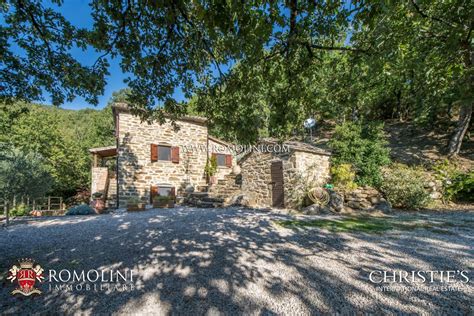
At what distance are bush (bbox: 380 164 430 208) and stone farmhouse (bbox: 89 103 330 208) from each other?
2.27m

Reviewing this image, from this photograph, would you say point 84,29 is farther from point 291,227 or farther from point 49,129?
point 49,129

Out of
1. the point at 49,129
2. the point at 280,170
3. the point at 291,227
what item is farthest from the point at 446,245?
the point at 49,129

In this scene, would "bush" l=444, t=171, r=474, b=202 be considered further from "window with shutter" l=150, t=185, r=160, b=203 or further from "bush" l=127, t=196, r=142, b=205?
"bush" l=127, t=196, r=142, b=205

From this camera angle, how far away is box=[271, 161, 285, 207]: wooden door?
27.3 feet

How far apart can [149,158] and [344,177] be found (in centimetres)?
1017

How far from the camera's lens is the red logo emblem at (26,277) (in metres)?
2.21

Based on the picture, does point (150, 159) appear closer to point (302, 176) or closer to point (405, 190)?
point (302, 176)

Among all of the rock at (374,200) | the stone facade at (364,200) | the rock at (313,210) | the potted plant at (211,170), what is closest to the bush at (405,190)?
the stone facade at (364,200)

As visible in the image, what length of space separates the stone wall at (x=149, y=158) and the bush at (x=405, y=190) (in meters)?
9.67

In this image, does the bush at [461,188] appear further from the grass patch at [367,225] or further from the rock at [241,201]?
the rock at [241,201]

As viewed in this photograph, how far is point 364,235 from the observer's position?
12.8 feet

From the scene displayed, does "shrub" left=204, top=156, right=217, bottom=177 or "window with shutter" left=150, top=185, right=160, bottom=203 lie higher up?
"shrub" left=204, top=156, right=217, bottom=177

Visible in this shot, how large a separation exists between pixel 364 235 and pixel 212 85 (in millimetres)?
4294

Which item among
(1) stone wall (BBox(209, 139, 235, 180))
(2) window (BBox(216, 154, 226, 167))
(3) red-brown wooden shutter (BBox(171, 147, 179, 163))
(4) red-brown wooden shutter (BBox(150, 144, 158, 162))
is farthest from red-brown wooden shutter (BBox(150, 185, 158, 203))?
(2) window (BBox(216, 154, 226, 167))
